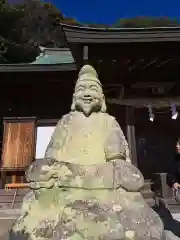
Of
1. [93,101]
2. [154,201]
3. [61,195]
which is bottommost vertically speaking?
[154,201]

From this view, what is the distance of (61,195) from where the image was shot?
2379 millimetres

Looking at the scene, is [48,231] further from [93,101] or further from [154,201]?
[154,201]

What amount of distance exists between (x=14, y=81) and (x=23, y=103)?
0.82m

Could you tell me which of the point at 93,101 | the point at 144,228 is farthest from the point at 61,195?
the point at 93,101

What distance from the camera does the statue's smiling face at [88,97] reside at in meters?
2.95

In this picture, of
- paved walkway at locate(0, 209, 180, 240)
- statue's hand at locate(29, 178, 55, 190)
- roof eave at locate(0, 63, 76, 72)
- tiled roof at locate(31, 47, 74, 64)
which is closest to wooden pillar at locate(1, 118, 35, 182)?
paved walkway at locate(0, 209, 180, 240)

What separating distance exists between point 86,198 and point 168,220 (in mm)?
3261

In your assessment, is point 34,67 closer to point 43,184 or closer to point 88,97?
point 88,97

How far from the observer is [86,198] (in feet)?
7.69

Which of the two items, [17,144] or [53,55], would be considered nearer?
[17,144]

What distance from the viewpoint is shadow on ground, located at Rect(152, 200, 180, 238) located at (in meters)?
4.34

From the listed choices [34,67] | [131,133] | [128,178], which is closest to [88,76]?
[128,178]

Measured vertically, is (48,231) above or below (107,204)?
below

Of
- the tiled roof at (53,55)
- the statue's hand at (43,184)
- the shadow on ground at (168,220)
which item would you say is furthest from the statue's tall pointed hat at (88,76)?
the tiled roof at (53,55)
